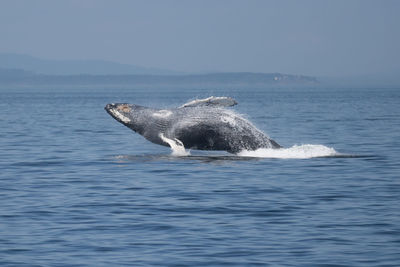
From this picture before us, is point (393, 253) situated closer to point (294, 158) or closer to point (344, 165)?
point (344, 165)

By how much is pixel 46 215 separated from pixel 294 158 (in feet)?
34.3

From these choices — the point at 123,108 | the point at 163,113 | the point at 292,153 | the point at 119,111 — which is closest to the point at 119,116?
the point at 119,111

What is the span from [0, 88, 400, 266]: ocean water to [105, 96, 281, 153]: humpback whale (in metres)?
0.53

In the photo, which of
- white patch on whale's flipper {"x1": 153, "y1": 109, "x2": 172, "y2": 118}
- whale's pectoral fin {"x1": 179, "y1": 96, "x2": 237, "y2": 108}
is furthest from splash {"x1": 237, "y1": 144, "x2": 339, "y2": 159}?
white patch on whale's flipper {"x1": 153, "y1": 109, "x2": 172, "y2": 118}

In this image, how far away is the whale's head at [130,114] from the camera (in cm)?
2300

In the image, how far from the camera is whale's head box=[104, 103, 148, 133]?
2300 cm

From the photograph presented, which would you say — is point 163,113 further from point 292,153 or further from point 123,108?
point 292,153

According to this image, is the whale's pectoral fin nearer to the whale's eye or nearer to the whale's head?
the whale's head

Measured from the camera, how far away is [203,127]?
22031 mm

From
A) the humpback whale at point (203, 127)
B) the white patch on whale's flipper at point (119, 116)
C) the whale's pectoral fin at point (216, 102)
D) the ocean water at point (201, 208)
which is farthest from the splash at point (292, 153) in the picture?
the white patch on whale's flipper at point (119, 116)

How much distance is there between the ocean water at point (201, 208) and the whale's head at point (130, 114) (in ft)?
3.91

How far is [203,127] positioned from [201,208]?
6.72 m

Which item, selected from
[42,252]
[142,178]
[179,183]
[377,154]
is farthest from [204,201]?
[377,154]

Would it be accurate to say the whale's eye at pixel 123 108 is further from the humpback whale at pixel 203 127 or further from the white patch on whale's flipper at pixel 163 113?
the white patch on whale's flipper at pixel 163 113
